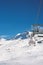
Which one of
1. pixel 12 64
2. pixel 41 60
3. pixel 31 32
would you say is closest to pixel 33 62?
pixel 41 60

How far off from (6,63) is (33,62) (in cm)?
97

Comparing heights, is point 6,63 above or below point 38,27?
below

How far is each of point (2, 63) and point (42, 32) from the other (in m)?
12.1

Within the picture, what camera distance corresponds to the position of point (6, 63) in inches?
271

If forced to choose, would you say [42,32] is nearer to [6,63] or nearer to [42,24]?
[42,24]

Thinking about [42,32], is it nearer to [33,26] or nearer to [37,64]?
[33,26]

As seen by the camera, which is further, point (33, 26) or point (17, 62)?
point (33, 26)

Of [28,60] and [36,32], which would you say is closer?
[28,60]

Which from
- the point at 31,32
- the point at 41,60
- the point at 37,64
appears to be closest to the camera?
the point at 37,64

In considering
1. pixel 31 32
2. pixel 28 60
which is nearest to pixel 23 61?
pixel 28 60

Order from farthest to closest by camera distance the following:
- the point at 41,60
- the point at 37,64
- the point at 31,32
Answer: the point at 31,32 < the point at 41,60 < the point at 37,64

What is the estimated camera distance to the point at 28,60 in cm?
727

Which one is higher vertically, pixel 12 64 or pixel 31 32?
pixel 31 32

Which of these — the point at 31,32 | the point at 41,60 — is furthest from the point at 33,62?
the point at 31,32
